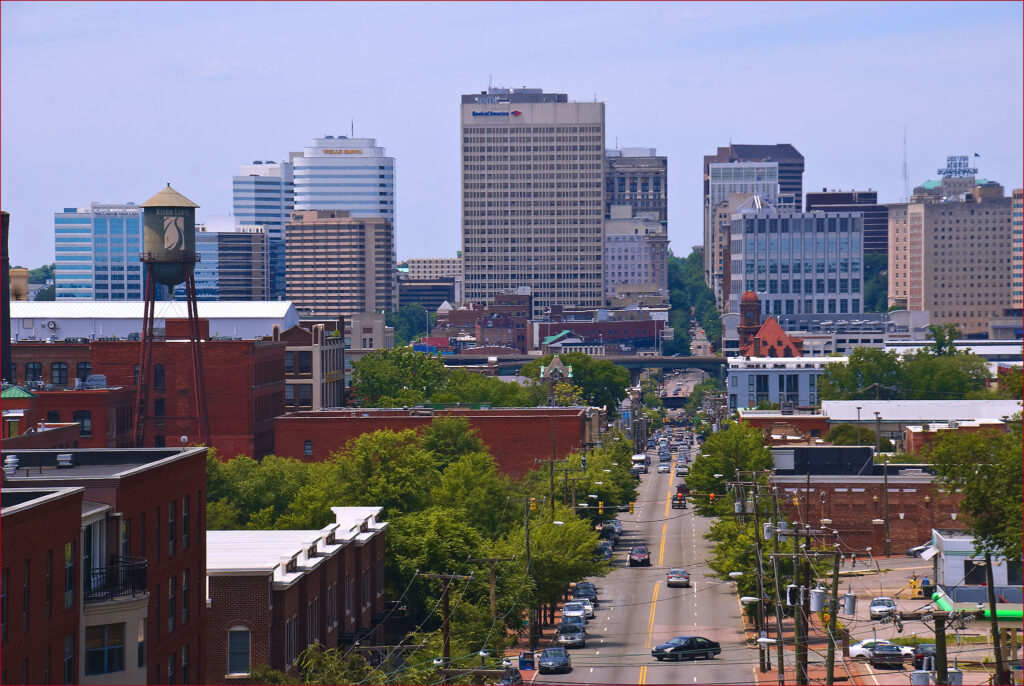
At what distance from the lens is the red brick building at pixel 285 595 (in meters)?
52.2

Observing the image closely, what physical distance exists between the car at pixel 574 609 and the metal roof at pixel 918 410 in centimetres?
7594

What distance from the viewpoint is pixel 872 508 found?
104562mm

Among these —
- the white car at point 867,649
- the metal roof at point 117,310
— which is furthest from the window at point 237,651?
the metal roof at point 117,310

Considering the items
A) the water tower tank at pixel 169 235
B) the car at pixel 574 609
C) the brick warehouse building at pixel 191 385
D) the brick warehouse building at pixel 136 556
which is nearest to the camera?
the brick warehouse building at pixel 136 556

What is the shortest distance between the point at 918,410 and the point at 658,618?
83348 mm

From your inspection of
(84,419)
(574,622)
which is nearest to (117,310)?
(84,419)

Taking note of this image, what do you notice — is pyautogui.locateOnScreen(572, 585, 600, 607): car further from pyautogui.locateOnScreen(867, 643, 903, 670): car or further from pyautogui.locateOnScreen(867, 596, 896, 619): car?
pyautogui.locateOnScreen(867, 643, 903, 670): car

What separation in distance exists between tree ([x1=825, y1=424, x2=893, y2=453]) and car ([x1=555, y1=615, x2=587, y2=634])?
60.4 m

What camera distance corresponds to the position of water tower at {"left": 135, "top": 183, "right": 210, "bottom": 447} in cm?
11475

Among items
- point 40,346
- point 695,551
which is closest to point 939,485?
point 695,551

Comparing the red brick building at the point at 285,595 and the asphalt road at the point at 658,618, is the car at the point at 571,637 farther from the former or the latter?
the red brick building at the point at 285,595

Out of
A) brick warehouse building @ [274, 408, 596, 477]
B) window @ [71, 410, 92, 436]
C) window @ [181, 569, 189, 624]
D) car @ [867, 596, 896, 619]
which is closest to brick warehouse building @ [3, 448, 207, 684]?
window @ [181, 569, 189, 624]

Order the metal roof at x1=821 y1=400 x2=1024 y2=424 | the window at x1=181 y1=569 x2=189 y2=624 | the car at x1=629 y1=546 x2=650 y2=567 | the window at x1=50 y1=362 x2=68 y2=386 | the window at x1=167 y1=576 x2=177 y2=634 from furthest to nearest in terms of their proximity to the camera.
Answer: the metal roof at x1=821 y1=400 x2=1024 y2=424 < the window at x1=50 y1=362 x2=68 y2=386 < the car at x1=629 y1=546 x2=650 y2=567 < the window at x1=181 y1=569 x2=189 y2=624 < the window at x1=167 y1=576 x2=177 y2=634

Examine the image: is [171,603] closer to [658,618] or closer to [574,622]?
[574,622]
